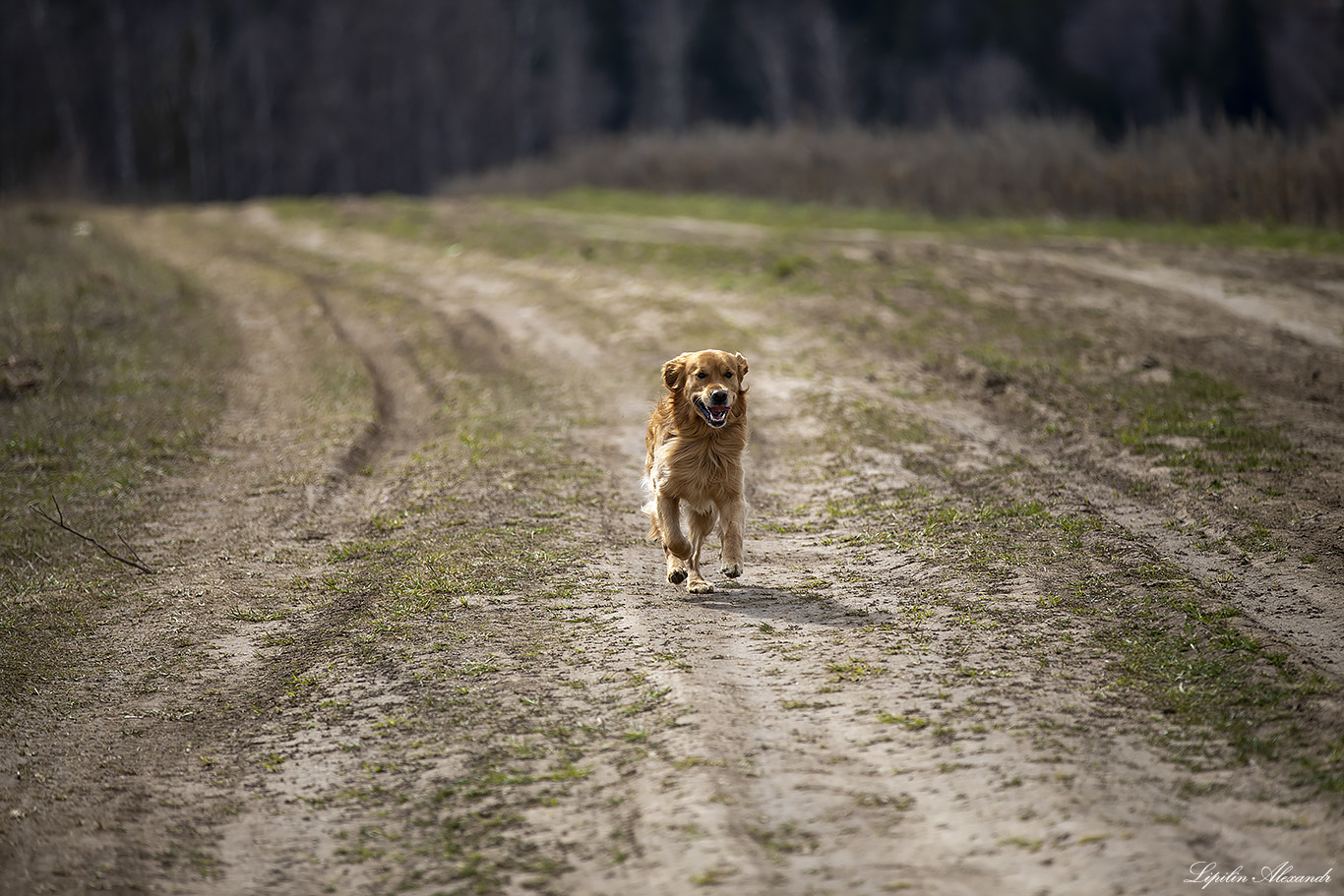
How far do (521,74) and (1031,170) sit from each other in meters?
36.0

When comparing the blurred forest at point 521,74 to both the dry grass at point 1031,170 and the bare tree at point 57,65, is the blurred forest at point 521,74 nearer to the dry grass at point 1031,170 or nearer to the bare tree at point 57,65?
the bare tree at point 57,65

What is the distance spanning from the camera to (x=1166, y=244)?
51.9ft

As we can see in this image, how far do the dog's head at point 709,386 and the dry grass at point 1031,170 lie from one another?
13.5 meters

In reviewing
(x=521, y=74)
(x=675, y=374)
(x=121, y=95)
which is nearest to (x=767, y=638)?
(x=675, y=374)

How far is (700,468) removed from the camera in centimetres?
641

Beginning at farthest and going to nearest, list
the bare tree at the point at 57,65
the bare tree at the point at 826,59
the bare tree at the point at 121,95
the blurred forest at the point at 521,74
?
the bare tree at the point at 826,59
the bare tree at the point at 121,95
the bare tree at the point at 57,65
the blurred forest at the point at 521,74

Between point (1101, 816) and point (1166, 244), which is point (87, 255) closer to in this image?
point (1166, 244)

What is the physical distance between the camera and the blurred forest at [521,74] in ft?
134

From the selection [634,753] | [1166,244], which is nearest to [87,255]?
[1166,244]

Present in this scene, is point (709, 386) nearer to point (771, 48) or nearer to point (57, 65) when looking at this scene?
point (57, 65)

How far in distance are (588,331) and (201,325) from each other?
17.2 ft

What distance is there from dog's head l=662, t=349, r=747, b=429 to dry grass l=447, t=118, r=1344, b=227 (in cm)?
1353

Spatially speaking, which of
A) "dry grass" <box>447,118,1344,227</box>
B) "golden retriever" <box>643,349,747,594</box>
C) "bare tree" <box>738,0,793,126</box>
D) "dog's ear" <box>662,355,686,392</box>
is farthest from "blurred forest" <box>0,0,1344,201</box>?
"golden retriever" <box>643,349,747,594</box>

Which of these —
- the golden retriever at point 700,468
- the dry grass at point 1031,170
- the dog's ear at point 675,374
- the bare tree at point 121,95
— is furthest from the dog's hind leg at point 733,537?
the bare tree at point 121,95
